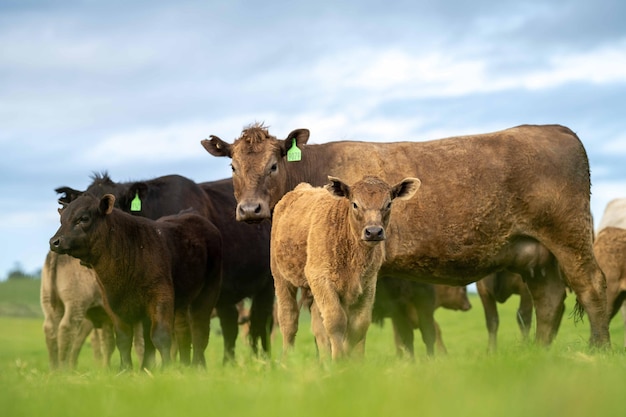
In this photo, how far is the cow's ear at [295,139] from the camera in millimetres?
10461

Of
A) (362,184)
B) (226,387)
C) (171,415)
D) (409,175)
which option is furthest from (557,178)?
(171,415)

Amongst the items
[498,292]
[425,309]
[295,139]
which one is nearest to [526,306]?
[498,292]

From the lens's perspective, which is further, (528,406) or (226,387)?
(226,387)

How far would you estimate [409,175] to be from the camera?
10.3m

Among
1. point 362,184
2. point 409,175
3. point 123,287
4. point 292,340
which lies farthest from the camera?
point 409,175

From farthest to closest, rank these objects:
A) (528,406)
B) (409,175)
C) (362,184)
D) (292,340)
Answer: (409,175) → (292,340) → (362,184) → (528,406)

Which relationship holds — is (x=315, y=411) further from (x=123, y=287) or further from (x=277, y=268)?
(x=123, y=287)

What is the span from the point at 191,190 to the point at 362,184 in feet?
16.5

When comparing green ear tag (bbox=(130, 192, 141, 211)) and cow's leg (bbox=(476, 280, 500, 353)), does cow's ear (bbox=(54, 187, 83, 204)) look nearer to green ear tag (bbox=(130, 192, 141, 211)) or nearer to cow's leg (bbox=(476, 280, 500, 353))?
green ear tag (bbox=(130, 192, 141, 211))

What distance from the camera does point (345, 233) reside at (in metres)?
7.88

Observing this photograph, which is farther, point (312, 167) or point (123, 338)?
point (312, 167)

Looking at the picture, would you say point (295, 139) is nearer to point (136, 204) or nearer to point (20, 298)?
point (136, 204)

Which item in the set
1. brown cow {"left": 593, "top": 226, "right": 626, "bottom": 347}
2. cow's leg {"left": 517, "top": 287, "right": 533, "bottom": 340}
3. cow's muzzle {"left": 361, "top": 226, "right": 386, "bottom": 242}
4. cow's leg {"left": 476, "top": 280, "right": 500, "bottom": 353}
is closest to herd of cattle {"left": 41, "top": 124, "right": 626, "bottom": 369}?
cow's muzzle {"left": 361, "top": 226, "right": 386, "bottom": 242}

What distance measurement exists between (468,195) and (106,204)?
160 inches
